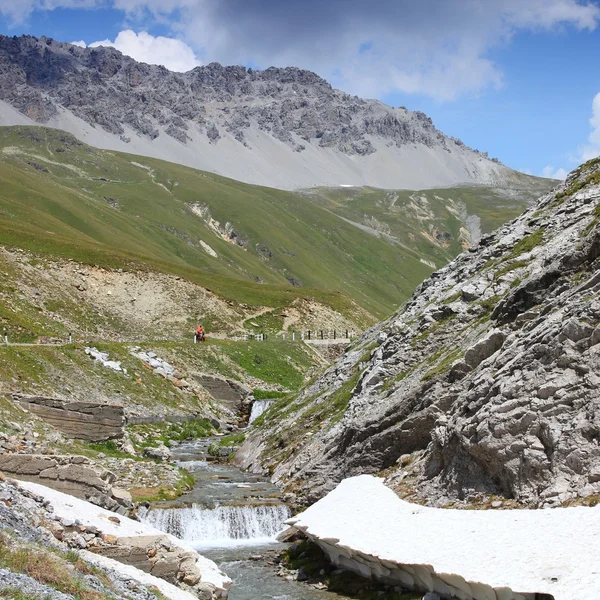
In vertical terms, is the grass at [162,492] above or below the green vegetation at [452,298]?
below

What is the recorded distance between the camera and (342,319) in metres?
124

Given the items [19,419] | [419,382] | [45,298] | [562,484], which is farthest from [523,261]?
[45,298]

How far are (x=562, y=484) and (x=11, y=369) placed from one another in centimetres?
4293

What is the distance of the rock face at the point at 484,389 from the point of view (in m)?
23.4

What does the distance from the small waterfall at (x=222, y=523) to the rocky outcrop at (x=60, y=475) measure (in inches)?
180

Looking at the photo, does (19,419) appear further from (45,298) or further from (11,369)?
(45,298)

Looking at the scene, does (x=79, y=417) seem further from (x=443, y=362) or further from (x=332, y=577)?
(x=332, y=577)

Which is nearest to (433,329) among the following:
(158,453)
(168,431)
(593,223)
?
(593,223)

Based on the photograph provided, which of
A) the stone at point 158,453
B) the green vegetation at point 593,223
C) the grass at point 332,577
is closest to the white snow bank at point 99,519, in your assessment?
the grass at point 332,577

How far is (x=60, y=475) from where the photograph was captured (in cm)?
2755

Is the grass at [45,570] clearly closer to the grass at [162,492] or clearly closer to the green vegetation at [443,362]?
the grass at [162,492]

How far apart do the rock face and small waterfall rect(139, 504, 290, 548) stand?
7.41 ft

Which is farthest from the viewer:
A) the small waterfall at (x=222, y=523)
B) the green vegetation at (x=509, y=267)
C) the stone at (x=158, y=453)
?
the stone at (x=158, y=453)

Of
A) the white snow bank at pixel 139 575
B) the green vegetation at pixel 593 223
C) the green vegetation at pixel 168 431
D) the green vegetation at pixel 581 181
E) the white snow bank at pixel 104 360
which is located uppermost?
the green vegetation at pixel 581 181
